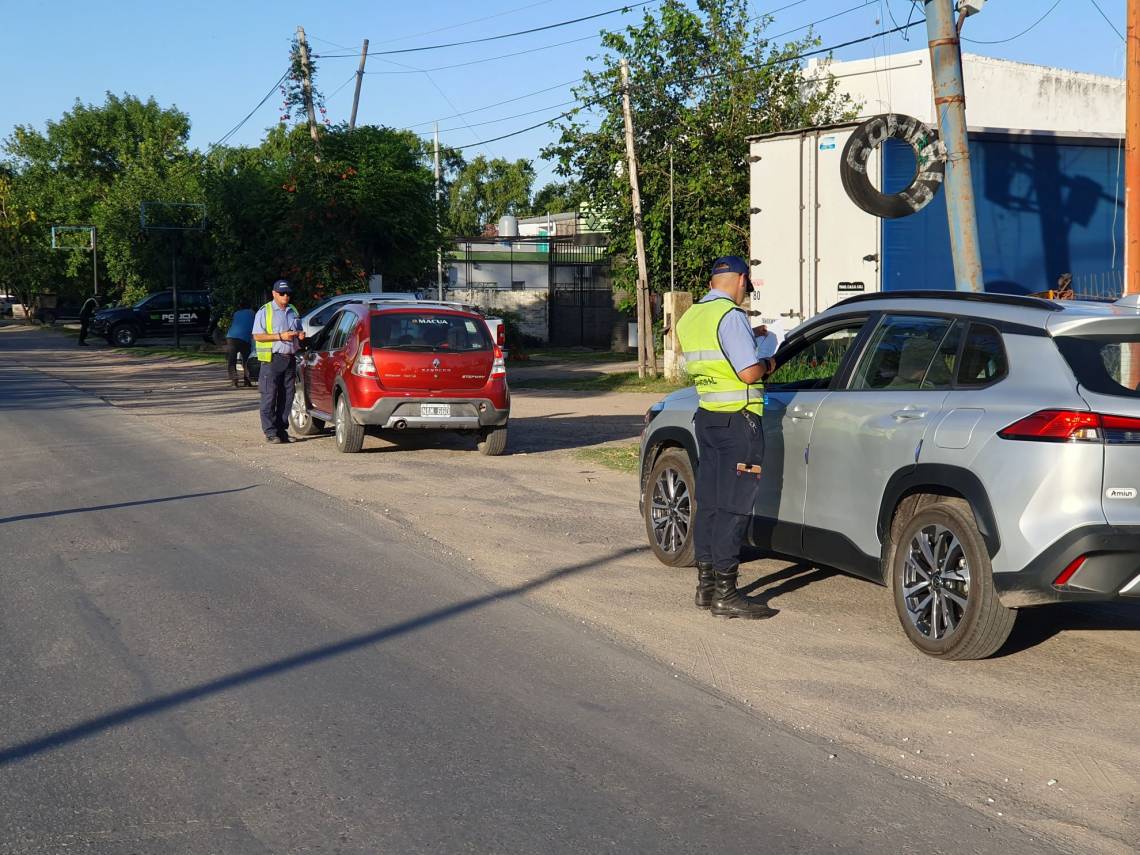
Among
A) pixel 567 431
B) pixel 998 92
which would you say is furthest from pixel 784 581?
pixel 998 92

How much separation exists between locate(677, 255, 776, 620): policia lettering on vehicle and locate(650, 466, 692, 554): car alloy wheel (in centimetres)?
101

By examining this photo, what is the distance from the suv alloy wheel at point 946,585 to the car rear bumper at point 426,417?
797cm

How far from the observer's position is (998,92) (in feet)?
129

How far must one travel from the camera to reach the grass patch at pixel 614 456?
14.1 metres

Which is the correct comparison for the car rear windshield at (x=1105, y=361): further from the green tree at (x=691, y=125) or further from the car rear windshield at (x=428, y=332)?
the green tree at (x=691, y=125)

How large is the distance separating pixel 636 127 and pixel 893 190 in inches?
494

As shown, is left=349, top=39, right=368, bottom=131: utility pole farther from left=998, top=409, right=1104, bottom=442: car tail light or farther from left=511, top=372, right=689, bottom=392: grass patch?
left=998, top=409, right=1104, bottom=442: car tail light

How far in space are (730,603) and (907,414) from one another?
59.4 inches

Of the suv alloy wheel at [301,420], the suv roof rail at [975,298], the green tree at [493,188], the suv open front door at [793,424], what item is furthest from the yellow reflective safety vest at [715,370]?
the green tree at [493,188]

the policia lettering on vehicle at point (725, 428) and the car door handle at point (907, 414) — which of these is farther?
the policia lettering on vehicle at point (725, 428)

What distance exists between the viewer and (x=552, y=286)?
40.5 metres

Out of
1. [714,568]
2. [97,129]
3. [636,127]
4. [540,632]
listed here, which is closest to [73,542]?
[540,632]

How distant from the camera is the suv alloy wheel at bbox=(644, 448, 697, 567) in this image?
854 centimetres

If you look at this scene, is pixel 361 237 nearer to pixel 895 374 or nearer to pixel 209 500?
pixel 209 500
